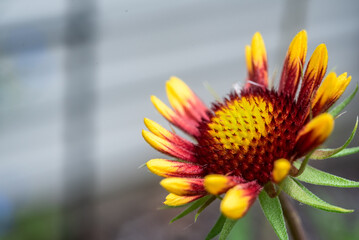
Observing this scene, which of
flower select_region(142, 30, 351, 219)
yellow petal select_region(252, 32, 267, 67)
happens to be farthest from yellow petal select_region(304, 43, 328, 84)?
yellow petal select_region(252, 32, 267, 67)

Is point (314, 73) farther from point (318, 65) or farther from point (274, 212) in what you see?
point (274, 212)

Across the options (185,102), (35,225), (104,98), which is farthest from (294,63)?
(104,98)

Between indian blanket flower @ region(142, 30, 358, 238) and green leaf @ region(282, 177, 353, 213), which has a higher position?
indian blanket flower @ region(142, 30, 358, 238)

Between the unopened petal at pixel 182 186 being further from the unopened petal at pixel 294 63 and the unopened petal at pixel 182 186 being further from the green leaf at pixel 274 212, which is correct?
the unopened petal at pixel 294 63

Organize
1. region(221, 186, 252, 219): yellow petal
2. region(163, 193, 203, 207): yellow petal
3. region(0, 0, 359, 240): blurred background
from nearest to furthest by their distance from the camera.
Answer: region(221, 186, 252, 219): yellow petal
region(163, 193, 203, 207): yellow petal
region(0, 0, 359, 240): blurred background

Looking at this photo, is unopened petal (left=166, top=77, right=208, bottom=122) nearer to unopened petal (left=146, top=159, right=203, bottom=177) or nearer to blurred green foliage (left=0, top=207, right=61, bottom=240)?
unopened petal (left=146, top=159, right=203, bottom=177)

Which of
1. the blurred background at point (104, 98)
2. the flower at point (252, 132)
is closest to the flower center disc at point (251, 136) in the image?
the flower at point (252, 132)

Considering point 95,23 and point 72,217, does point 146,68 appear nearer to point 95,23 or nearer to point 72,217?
point 95,23
